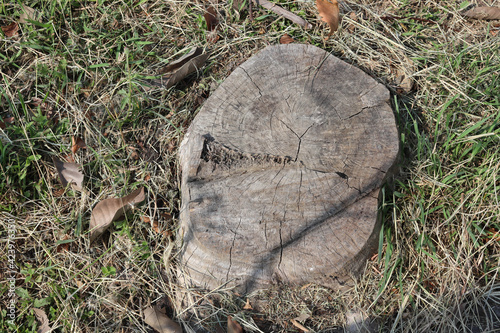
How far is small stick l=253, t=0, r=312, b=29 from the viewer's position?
2.82 meters

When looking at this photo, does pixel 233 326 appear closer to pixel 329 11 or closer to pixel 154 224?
pixel 154 224

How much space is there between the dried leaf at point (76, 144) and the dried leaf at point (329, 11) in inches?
68.6

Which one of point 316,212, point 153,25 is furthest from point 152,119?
point 316,212

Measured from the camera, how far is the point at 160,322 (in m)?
2.01

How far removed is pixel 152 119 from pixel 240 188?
0.93 m

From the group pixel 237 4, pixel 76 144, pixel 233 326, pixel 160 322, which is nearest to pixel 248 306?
pixel 233 326

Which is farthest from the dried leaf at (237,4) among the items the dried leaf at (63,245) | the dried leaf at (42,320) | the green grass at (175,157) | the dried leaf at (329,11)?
the dried leaf at (42,320)

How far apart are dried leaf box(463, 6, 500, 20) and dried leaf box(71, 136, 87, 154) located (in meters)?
2.74

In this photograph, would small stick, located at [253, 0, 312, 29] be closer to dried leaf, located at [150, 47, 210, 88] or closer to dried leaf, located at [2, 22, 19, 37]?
dried leaf, located at [150, 47, 210, 88]

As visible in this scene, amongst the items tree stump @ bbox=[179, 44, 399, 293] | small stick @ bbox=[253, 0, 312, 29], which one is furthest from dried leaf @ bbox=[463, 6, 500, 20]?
tree stump @ bbox=[179, 44, 399, 293]

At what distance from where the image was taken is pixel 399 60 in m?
2.67

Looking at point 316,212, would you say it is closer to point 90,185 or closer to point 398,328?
point 398,328

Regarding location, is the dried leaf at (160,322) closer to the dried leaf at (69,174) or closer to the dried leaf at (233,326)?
the dried leaf at (233,326)

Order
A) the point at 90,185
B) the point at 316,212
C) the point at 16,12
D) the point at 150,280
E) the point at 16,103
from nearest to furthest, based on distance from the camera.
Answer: the point at 316,212 < the point at 150,280 < the point at 90,185 < the point at 16,103 < the point at 16,12
